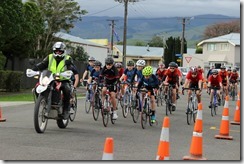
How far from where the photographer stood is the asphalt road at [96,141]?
10328 millimetres

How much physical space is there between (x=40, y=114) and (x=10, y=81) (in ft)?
80.9

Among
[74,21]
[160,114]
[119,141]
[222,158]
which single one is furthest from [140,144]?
[74,21]

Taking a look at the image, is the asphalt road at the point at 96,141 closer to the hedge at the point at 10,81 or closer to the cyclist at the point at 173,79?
the cyclist at the point at 173,79

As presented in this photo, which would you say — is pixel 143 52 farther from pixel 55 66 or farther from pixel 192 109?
pixel 55 66

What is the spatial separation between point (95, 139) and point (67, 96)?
1.68 meters

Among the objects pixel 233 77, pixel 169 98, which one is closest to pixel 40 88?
pixel 169 98

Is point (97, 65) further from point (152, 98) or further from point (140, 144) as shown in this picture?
point (140, 144)

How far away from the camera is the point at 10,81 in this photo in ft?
121

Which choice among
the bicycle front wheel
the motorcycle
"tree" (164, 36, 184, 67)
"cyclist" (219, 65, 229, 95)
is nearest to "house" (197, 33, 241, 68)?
"tree" (164, 36, 184, 67)

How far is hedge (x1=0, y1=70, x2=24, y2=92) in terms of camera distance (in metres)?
36.1

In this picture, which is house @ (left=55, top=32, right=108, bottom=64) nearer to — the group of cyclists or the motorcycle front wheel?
the group of cyclists

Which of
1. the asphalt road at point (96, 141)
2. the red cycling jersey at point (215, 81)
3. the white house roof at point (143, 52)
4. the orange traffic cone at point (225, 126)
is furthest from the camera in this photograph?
the white house roof at point (143, 52)

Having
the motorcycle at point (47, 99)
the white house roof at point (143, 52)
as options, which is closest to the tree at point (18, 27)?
the motorcycle at point (47, 99)

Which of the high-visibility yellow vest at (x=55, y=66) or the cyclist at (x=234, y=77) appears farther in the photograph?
the cyclist at (x=234, y=77)
